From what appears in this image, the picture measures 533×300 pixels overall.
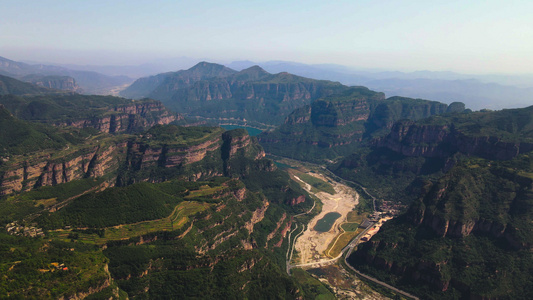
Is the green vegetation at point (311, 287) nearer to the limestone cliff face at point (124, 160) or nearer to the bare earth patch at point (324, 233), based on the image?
Result: the bare earth patch at point (324, 233)

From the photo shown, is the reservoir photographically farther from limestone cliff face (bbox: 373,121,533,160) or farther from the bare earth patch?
limestone cliff face (bbox: 373,121,533,160)

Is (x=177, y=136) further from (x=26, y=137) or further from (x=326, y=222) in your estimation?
(x=326, y=222)

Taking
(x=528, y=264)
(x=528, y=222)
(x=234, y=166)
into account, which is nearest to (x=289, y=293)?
(x=528, y=264)

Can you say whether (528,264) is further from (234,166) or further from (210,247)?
(234,166)

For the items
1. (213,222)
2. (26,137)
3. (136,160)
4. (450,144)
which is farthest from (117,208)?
(450,144)

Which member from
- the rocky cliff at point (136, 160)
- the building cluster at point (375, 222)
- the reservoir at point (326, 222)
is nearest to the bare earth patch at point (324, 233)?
the reservoir at point (326, 222)
